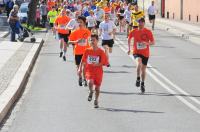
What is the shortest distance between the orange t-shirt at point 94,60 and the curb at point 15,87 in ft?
5.45

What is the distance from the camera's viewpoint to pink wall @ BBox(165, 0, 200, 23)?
48531 millimetres

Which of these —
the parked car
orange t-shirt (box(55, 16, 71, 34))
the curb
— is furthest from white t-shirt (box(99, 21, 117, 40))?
the parked car

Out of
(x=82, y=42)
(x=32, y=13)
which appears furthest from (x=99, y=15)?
(x=82, y=42)

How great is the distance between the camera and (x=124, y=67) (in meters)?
22.7

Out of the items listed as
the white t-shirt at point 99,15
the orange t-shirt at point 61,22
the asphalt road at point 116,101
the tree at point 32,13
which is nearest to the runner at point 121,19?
the tree at point 32,13

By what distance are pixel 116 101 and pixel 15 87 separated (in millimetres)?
2401

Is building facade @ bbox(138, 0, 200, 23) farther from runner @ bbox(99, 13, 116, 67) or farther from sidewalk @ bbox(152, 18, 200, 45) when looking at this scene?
runner @ bbox(99, 13, 116, 67)

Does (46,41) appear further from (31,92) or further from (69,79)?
(31,92)

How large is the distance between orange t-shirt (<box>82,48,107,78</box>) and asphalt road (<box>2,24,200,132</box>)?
0.70 m

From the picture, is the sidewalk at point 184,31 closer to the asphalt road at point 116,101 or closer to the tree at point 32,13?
the tree at point 32,13

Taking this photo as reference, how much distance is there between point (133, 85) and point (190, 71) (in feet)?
12.1

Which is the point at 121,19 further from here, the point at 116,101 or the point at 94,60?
the point at 94,60

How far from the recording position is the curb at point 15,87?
13.8 m

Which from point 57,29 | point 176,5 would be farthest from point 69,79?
point 176,5
